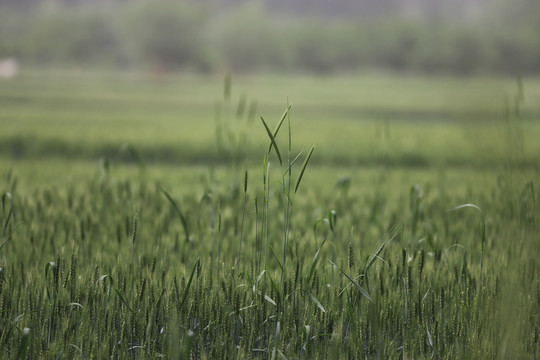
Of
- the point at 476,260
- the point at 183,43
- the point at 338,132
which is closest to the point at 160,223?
the point at 476,260

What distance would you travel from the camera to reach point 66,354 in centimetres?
138

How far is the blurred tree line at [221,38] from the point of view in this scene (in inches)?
2362

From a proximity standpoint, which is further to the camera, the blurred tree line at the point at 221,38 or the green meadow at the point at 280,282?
the blurred tree line at the point at 221,38

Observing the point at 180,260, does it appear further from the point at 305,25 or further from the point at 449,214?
the point at 305,25

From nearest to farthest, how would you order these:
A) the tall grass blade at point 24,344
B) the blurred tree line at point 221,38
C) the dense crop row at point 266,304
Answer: the tall grass blade at point 24,344 < the dense crop row at point 266,304 < the blurred tree line at point 221,38

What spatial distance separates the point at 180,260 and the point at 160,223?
519 millimetres

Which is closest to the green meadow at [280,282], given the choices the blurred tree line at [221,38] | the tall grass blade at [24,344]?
the tall grass blade at [24,344]

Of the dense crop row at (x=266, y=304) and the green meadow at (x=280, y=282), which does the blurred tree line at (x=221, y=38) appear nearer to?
the green meadow at (x=280, y=282)

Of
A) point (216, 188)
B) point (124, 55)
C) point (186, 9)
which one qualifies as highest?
point (186, 9)

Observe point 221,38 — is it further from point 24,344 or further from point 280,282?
point 24,344

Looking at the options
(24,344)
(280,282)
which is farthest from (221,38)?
(24,344)

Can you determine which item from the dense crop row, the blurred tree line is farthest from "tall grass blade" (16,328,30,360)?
the blurred tree line

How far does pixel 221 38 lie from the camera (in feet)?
235

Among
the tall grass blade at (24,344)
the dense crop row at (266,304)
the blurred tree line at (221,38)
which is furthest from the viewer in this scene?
the blurred tree line at (221,38)
